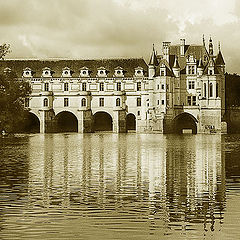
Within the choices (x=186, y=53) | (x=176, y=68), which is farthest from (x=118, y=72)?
(x=186, y=53)

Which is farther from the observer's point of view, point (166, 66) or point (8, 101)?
point (166, 66)

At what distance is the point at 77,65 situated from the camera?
10444 centimetres

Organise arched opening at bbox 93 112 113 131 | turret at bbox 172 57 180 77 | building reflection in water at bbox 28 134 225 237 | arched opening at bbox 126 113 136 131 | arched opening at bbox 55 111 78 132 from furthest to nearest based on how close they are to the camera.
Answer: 1. arched opening at bbox 93 112 113 131
2. arched opening at bbox 55 111 78 132
3. arched opening at bbox 126 113 136 131
4. turret at bbox 172 57 180 77
5. building reflection in water at bbox 28 134 225 237

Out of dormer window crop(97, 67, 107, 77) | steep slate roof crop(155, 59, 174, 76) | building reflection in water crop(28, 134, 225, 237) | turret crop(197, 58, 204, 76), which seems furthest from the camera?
dormer window crop(97, 67, 107, 77)

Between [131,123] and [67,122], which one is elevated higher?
[67,122]

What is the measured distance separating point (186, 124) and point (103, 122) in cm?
1636

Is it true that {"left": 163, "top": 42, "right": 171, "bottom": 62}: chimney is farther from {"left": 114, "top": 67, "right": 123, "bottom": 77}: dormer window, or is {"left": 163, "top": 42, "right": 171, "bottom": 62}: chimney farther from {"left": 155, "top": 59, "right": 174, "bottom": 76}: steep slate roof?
{"left": 114, "top": 67, "right": 123, "bottom": 77}: dormer window

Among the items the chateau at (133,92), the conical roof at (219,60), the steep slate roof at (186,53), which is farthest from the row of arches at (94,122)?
the conical roof at (219,60)

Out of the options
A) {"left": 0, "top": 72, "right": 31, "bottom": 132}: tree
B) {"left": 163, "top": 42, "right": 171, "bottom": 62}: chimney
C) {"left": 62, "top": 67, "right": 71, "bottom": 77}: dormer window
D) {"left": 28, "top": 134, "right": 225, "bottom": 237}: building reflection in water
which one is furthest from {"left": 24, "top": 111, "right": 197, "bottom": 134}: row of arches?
{"left": 28, "top": 134, "right": 225, "bottom": 237}: building reflection in water

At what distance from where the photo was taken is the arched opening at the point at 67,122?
105938mm

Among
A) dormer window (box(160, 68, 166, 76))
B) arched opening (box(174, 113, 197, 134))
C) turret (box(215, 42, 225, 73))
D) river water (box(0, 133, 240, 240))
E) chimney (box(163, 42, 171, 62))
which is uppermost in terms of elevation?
chimney (box(163, 42, 171, 62))

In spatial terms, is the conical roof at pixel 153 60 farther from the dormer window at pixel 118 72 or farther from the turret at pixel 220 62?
the turret at pixel 220 62

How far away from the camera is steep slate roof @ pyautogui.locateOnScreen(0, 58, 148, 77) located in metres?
103

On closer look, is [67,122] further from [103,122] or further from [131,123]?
[131,123]
